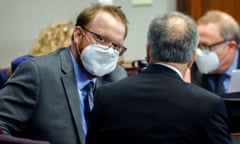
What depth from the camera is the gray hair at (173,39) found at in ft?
5.82

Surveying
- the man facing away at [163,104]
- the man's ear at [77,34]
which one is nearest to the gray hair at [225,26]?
the man's ear at [77,34]

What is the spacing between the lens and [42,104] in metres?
1.97

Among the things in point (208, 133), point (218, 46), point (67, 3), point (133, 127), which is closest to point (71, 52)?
point (133, 127)

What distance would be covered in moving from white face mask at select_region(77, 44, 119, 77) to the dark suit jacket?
0.12 metres

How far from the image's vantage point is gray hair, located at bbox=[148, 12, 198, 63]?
177 centimetres

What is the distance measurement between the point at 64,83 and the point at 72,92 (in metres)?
0.05

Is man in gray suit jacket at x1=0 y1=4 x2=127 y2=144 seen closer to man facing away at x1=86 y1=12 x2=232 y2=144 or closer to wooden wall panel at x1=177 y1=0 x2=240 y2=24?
man facing away at x1=86 y1=12 x2=232 y2=144

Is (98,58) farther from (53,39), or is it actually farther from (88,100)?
(53,39)

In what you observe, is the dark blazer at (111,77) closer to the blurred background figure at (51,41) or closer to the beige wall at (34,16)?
the blurred background figure at (51,41)

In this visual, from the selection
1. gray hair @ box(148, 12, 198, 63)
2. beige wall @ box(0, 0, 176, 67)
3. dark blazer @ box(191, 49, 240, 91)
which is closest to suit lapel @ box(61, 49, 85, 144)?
gray hair @ box(148, 12, 198, 63)

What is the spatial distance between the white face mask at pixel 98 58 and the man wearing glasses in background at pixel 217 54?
91cm

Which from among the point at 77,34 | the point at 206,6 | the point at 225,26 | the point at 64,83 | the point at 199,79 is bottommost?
the point at 199,79

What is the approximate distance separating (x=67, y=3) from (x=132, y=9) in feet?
1.69

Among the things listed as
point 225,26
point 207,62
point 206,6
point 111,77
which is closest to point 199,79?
point 207,62
